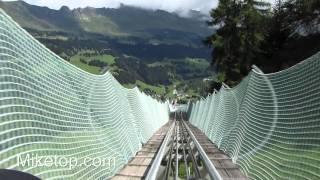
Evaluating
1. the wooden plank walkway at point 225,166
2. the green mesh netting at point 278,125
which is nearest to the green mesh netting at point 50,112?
the wooden plank walkway at point 225,166

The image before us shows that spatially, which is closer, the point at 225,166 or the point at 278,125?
the point at 278,125

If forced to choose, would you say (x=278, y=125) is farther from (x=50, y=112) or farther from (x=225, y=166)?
(x=50, y=112)

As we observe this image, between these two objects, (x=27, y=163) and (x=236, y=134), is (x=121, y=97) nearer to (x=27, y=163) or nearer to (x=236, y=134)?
(x=236, y=134)

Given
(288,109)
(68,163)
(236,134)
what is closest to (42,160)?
(68,163)

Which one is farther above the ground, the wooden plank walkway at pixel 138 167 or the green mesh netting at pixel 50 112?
the green mesh netting at pixel 50 112

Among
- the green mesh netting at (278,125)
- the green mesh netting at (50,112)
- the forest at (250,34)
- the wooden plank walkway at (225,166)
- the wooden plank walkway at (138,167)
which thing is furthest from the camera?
the forest at (250,34)

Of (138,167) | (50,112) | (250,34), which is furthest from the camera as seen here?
(250,34)

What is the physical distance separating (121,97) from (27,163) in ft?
22.7

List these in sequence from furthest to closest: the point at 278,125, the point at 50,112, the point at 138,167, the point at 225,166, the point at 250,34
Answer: the point at 250,34 < the point at 225,166 < the point at 138,167 < the point at 278,125 < the point at 50,112

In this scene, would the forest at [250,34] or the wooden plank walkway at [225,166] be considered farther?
the forest at [250,34]

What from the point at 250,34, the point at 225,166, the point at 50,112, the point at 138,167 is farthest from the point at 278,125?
the point at 250,34

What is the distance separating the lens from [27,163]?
480cm

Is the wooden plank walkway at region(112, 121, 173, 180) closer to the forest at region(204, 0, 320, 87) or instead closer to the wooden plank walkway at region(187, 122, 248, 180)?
the wooden plank walkway at region(187, 122, 248, 180)

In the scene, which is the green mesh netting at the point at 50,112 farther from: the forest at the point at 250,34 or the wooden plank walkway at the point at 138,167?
the forest at the point at 250,34
